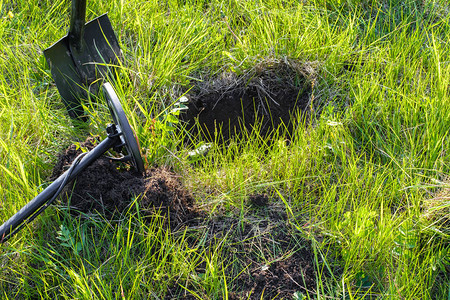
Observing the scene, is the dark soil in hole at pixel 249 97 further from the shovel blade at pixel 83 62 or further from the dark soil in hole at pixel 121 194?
the dark soil in hole at pixel 121 194

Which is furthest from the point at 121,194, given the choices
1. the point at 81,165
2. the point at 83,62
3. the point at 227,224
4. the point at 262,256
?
the point at 83,62

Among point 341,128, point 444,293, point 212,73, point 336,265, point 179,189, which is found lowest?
point 444,293

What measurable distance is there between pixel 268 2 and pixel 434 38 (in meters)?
1.06

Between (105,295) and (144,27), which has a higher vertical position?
(144,27)

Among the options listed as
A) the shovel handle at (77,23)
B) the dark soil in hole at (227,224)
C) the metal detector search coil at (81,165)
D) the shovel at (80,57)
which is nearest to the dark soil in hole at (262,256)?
the dark soil in hole at (227,224)

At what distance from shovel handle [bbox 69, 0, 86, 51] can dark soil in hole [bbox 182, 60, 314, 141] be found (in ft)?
2.26

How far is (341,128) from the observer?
91.3 inches

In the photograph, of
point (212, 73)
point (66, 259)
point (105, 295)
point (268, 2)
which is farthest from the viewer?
point (268, 2)

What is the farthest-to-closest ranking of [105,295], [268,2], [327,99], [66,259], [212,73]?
[268,2]
[212,73]
[327,99]
[66,259]
[105,295]

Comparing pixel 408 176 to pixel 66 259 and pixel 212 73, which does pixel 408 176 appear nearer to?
pixel 212 73

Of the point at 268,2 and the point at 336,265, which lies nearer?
the point at 336,265

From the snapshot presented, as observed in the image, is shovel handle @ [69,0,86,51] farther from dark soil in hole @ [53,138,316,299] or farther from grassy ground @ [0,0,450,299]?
dark soil in hole @ [53,138,316,299]

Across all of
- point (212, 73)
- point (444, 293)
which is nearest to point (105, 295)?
point (444, 293)

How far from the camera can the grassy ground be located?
6.09ft
